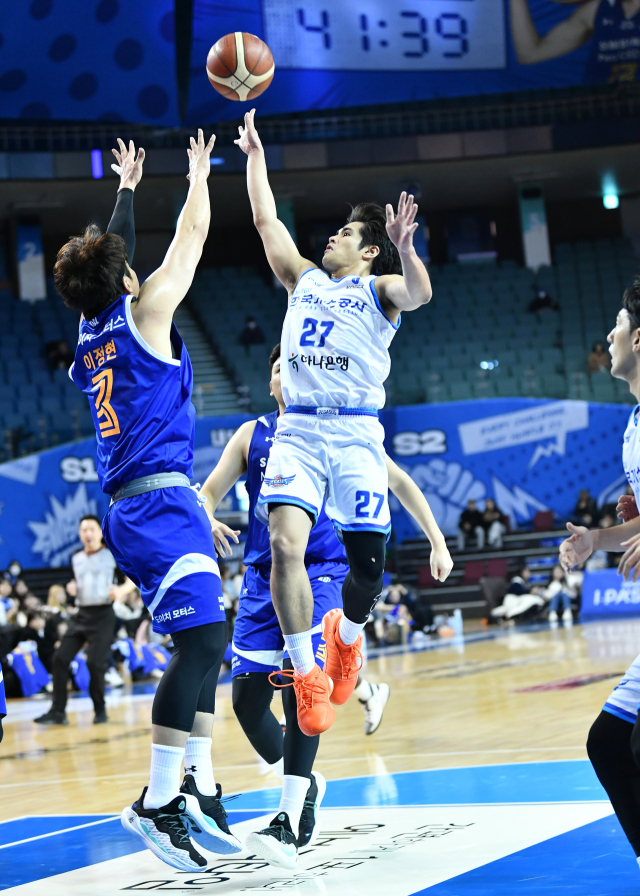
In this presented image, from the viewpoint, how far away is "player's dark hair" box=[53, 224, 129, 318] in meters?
4.25

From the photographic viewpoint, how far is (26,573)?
69.1 ft

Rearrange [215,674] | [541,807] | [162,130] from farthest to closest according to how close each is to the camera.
Answer: [162,130] < [541,807] < [215,674]

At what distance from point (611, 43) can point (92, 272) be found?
2181cm

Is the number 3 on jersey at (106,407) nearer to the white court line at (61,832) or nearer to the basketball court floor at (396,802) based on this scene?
the basketball court floor at (396,802)

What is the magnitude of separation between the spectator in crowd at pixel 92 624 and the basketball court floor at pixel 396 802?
11.7 inches

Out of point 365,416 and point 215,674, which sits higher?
point 365,416

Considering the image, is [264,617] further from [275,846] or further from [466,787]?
[466,787]

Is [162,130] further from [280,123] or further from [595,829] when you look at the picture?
[595,829]

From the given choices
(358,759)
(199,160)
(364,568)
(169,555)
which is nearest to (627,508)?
(364,568)

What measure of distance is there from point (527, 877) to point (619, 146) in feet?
77.6

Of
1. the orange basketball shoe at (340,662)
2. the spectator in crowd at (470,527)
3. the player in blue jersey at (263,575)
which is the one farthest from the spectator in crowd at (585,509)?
the orange basketball shoe at (340,662)

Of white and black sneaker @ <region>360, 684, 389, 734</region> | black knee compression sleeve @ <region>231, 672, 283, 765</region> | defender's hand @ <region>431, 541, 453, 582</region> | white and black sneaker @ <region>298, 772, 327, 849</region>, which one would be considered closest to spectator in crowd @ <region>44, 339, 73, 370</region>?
white and black sneaker @ <region>360, 684, 389, 734</region>

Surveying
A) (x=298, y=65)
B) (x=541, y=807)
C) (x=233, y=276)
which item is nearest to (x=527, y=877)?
(x=541, y=807)

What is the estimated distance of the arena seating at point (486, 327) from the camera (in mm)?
23719
